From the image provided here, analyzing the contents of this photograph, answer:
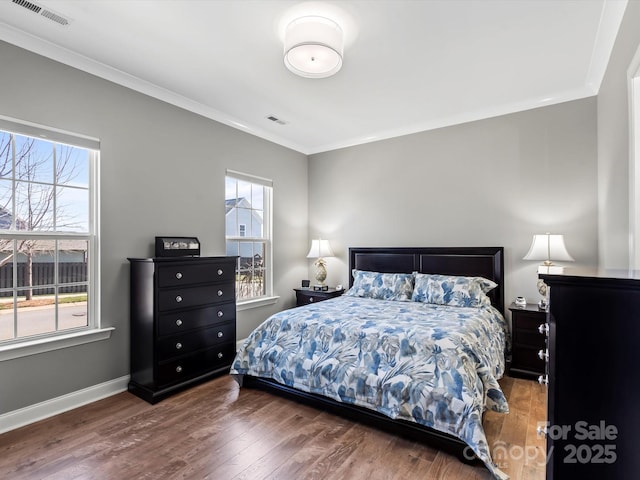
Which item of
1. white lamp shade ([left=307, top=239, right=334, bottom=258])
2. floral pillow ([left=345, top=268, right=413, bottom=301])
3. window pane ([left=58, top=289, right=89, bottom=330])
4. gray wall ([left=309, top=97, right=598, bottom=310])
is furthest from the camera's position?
white lamp shade ([left=307, top=239, right=334, bottom=258])

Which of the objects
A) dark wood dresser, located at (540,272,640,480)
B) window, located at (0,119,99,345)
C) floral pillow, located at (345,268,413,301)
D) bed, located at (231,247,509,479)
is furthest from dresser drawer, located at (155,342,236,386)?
dark wood dresser, located at (540,272,640,480)

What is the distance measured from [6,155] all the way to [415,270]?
13.1 ft

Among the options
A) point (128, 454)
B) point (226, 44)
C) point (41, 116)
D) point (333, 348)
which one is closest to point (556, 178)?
point (333, 348)

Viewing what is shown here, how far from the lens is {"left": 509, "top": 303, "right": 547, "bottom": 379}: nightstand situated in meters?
3.18

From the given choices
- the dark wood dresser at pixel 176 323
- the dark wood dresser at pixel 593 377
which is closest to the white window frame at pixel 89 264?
the dark wood dresser at pixel 176 323

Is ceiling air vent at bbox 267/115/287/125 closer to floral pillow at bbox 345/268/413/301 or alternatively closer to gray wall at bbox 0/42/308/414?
gray wall at bbox 0/42/308/414

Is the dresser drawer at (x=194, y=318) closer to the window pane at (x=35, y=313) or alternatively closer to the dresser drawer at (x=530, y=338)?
the window pane at (x=35, y=313)

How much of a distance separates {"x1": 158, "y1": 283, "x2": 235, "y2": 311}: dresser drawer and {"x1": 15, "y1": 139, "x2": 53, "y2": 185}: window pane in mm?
1263

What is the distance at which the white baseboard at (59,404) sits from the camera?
7.74ft

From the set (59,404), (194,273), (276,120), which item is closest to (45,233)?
(194,273)

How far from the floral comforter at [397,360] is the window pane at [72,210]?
5.69 feet

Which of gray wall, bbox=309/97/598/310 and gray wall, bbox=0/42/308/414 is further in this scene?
gray wall, bbox=309/97/598/310

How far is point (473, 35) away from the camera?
2424mm

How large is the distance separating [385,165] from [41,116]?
359cm
